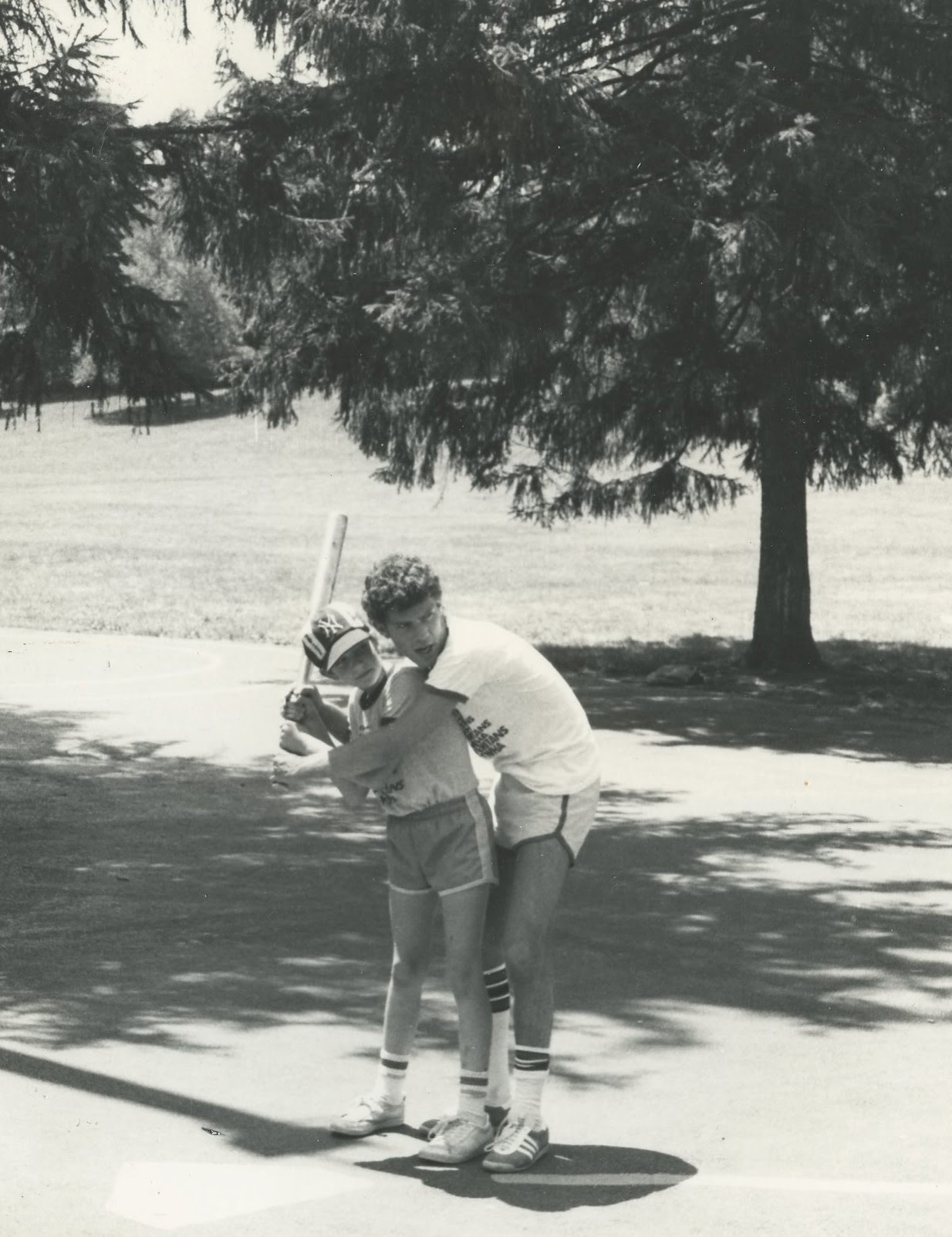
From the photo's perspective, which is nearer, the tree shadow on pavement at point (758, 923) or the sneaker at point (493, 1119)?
the sneaker at point (493, 1119)

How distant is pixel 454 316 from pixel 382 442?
3866 millimetres

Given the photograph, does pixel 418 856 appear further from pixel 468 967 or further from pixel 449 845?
pixel 468 967

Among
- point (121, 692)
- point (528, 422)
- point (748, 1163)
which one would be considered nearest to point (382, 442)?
point (528, 422)

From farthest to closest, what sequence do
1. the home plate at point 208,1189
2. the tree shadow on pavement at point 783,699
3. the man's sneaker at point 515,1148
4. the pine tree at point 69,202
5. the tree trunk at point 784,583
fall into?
the tree trunk at point 784,583 < the tree shadow on pavement at point 783,699 < the pine tree at point 69,202 < the man's sneaker at point 515,1148 < the home plate at point 208,1189

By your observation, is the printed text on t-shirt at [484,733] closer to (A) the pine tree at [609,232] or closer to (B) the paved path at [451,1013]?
(B) the paved path at [451,1013]

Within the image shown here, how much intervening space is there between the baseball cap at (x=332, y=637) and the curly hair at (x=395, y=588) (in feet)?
0.20

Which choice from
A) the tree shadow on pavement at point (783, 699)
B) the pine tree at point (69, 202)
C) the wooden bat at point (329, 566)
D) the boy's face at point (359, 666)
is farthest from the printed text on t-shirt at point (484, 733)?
the tree shadow on pavement at point (783, 699)

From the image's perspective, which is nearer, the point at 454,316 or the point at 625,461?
the point at 454,316

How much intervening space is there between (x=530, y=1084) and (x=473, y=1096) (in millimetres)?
172

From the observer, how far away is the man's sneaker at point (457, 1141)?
212 inches

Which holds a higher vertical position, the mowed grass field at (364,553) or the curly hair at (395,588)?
the curly hair at (395,588)

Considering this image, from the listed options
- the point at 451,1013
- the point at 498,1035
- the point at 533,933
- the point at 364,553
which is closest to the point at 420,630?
the point at 533,933

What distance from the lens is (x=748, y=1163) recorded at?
5.43 m

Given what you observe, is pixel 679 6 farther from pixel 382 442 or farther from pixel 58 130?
pixel 58 130
